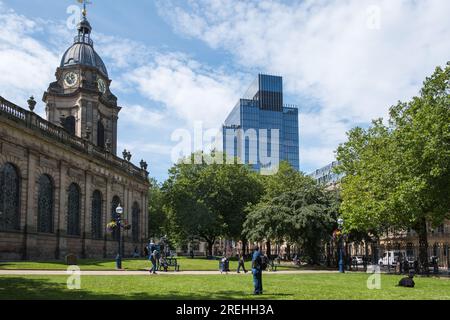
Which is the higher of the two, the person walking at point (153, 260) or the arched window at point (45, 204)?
the arched window at point (45, 204)

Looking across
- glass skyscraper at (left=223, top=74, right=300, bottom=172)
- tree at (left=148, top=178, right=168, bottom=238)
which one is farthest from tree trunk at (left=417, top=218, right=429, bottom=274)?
glass skyscraper at (left=223, top=74, right=300, bottom=172)

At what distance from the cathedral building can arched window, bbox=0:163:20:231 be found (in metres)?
0.07

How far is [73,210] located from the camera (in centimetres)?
4528

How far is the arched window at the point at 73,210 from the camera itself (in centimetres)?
4442

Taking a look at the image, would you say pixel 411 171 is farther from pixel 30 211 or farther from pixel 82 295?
pixel 30 211

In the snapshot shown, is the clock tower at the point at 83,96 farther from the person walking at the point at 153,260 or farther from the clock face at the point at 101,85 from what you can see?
the person walking at the point at 153,260

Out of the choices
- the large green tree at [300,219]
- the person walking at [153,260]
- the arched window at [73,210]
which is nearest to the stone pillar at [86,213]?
the arched window at [73,210]

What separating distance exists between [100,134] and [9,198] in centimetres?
2679

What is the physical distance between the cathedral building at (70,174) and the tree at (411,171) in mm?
23526

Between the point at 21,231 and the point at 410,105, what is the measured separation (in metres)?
29.2
